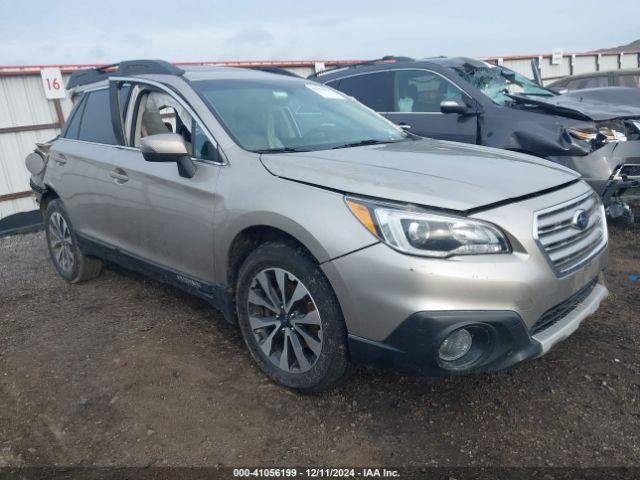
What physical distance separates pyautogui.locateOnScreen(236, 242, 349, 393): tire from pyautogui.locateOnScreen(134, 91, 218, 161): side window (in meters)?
0.75

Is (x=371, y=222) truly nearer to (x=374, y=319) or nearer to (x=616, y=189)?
(x=374, y=319)

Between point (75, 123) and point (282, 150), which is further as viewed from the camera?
point (75, 123)

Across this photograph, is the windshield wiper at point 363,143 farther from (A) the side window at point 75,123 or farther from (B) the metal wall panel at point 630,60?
(B) the metal wall panel at point 630,60

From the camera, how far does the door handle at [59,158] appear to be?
174 inches

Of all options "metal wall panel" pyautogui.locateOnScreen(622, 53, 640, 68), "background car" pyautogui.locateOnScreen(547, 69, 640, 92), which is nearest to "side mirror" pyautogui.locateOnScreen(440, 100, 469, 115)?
"background car" pyautogui.locateOnScreen(547, 69, 640, 92)

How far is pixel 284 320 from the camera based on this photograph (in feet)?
9.07

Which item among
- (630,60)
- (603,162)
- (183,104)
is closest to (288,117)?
(183,104)

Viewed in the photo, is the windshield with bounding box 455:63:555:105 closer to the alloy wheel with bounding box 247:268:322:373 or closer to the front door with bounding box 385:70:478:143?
the front door with bounding box 385:70:478:143

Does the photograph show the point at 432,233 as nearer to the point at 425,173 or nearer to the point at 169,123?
the point at 425,173

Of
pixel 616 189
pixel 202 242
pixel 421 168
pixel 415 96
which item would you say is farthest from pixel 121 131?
pixel 616 189

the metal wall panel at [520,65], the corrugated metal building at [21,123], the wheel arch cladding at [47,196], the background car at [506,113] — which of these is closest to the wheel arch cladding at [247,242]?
the background car at [506,113]

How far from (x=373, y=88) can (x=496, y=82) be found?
1.39m

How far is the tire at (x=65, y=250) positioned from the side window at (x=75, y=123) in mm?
575

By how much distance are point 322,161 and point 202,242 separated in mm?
865
